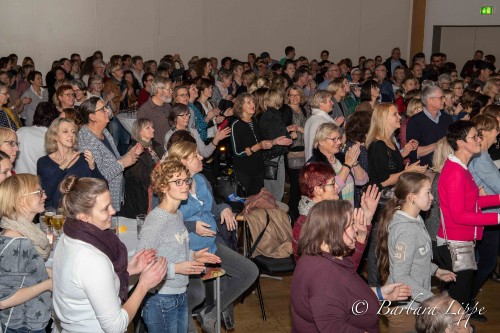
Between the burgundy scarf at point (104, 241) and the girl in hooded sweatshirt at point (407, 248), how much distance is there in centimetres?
149

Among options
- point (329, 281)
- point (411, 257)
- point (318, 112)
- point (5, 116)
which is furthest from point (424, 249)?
point (5, 116)

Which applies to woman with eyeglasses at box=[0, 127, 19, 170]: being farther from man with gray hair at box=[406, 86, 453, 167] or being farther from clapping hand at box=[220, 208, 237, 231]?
man with gray hair at box=[406, 86, 453, 167]

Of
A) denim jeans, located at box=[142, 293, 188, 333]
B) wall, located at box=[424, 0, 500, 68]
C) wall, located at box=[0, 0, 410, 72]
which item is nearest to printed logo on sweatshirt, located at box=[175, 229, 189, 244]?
denim jeans, located at box=[142, 293, 188, 333]

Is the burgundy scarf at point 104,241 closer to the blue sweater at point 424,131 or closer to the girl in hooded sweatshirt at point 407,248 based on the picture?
the girl in hooded sweatshirt at point 407,248

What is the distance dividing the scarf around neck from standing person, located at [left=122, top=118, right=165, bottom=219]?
210 cm

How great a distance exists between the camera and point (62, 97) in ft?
23.7

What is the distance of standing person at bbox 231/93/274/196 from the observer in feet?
22.9

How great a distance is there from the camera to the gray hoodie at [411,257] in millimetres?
3938

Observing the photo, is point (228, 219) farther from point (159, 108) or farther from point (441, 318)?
point (159, 108)

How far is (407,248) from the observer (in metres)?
3.96

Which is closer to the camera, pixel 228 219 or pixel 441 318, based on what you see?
pixel 441 318

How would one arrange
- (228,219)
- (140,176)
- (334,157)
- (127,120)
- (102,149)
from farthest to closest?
(127,120) → (140,176) → (102,149) → (334,157) → (228,219)

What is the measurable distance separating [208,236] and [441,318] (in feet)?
5.94

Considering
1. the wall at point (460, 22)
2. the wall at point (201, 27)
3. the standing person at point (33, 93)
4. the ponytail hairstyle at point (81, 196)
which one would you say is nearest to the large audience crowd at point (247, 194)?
the ponytail hairstyle at point (81, 196)
